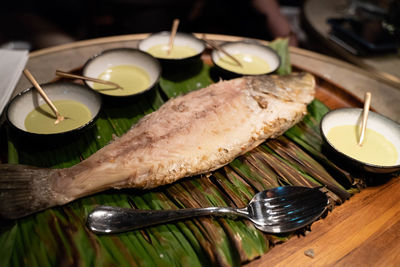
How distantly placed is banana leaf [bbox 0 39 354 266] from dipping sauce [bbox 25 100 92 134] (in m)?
0.10

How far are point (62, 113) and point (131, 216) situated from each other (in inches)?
32.4

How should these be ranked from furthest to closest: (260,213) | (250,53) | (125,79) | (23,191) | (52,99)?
(250,53), (125,79), (52,99), (260,213), (23,191)

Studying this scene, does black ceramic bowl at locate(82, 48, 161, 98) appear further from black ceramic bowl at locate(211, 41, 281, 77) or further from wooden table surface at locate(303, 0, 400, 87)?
wooden table surface at locate(303, 0, 400, 87)

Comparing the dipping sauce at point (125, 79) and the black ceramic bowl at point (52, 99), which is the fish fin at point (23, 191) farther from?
the dipping sauce at point (125, 79)

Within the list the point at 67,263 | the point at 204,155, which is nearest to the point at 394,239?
the point at 204,155

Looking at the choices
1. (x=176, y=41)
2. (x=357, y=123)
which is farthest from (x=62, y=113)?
(x=357, y=123)

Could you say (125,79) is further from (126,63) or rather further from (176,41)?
(176,41)

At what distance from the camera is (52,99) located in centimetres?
172

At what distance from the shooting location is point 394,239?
1.31 meters

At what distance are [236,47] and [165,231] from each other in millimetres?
1730

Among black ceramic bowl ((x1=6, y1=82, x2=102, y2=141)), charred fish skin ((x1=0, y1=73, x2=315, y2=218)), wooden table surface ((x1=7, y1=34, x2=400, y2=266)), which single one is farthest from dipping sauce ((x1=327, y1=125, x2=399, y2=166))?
black ceramic bowl ((x1=6, y1=82, x2=102, y2=141))

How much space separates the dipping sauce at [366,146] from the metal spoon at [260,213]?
1.23ft

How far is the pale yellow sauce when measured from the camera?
2.20m

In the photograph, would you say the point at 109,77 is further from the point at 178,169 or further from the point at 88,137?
the point at 178,169
